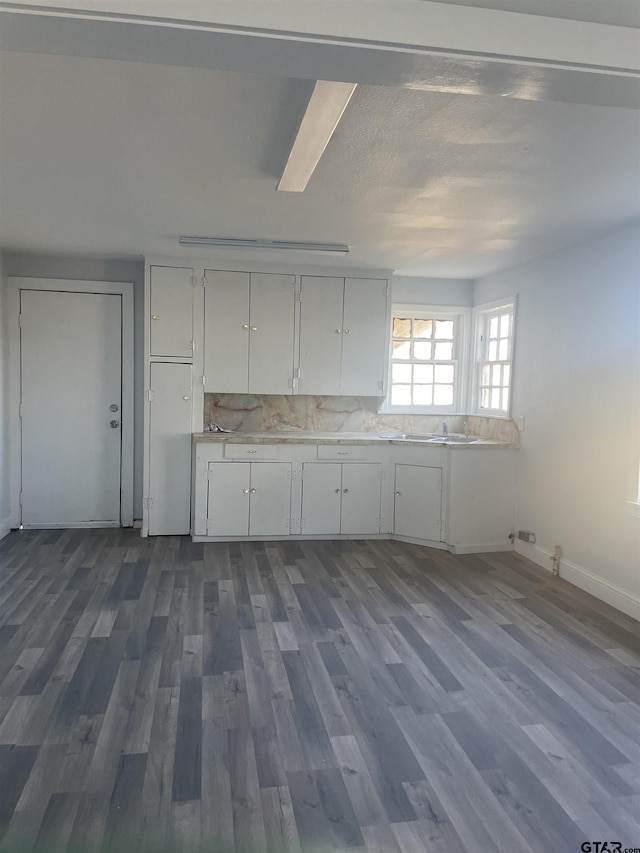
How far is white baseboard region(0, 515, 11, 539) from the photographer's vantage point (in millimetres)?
5222

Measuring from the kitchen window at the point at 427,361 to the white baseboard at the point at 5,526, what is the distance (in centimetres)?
365

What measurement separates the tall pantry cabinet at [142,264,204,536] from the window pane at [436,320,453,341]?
240cm

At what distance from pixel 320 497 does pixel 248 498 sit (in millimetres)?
633

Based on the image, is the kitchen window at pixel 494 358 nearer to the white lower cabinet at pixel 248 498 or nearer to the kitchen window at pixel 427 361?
the kitchen window at pixel 427 361

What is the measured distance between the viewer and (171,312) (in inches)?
210

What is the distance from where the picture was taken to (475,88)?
1726 millimetres

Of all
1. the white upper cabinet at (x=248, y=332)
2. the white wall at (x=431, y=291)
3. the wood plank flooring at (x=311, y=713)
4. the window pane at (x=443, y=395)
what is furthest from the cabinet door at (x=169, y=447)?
the window pane at (x=443, y=395)

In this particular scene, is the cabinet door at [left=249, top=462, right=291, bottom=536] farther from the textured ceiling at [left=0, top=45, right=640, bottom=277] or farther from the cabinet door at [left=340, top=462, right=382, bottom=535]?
the textured ceiling at [left=0, top=45, right=640, bottom=277]

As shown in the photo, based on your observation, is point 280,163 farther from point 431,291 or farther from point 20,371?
point 20,371

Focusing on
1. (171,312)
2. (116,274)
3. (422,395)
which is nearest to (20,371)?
(116,274)

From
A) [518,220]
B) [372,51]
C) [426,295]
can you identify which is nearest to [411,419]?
[426,295]

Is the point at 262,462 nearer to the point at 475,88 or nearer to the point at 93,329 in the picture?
the point at 93,329

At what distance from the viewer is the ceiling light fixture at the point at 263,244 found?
4.59 m

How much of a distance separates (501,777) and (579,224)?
10.6 feet
